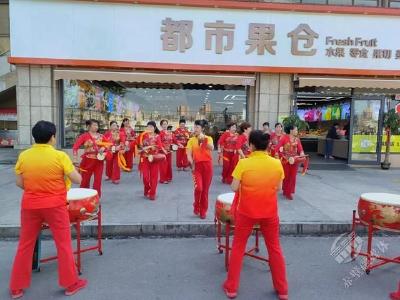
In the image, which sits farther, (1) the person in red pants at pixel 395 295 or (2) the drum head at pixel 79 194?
(2) the drum head at pixel 79 194

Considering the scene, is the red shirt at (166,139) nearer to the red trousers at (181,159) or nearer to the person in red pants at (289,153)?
the red trousers at (181,159)

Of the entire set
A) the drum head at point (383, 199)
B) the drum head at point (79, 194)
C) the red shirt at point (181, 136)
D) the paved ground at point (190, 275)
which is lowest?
the paved ground at point (190, 275)

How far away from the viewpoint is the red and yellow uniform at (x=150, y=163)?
7.18 meters

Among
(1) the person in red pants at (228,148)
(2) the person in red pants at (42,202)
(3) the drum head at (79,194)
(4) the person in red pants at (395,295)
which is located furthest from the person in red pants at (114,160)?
(4) the person in red pants at (395,295)

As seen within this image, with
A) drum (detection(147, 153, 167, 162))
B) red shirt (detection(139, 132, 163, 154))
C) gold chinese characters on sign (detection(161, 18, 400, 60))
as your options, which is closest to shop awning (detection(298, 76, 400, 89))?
gold chinese characters on sign (detection(161, 18, 400, 60))

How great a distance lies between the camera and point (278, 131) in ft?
28.6

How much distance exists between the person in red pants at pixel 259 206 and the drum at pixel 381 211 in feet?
4.45

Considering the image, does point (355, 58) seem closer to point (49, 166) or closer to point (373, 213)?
point (373, 213)

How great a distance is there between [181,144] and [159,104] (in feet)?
8.18

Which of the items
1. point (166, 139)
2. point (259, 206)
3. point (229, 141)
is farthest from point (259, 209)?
point (166, 139)

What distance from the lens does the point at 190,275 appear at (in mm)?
4102

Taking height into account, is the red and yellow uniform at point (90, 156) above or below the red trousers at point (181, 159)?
above

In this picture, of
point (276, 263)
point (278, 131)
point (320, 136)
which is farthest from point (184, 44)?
point (276, 263)

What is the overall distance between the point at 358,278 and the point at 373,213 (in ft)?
2.47
